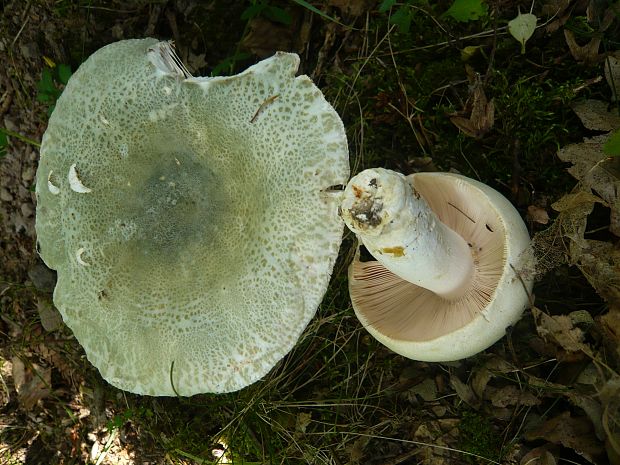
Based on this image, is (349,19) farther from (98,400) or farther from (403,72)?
(98,400)

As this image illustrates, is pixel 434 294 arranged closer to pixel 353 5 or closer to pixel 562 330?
pixel 562 330

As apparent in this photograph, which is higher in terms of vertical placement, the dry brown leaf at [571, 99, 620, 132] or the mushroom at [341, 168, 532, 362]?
the dry brown leaf at [571, 99, 620, 132]

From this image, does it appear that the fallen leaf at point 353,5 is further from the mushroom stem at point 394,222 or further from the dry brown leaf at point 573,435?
the dry brown leaf at point 573,435

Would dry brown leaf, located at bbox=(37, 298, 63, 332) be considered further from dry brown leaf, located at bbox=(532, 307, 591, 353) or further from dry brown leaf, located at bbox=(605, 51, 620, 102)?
dry brown leaf, located at bbox=(605, 51, 620, 102)

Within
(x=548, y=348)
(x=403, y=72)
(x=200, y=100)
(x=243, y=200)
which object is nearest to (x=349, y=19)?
(x=403, y=72)

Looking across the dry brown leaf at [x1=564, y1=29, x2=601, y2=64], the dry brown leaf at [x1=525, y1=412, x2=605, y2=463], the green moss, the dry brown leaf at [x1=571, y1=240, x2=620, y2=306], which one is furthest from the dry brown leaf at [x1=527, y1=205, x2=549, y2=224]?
the green moss

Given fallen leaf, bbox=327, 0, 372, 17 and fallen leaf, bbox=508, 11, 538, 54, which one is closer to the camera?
fallen leaf, bbox=508, 11, 538, 54
